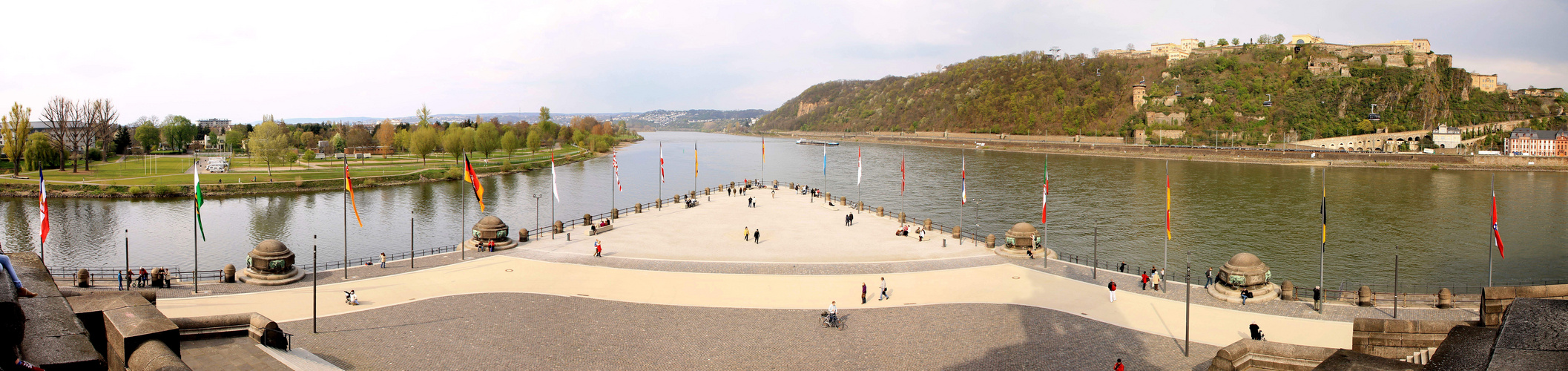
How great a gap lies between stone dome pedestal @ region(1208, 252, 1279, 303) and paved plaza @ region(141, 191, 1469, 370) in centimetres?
65

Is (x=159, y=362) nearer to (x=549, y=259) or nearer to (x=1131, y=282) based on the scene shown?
(x=549, y=259)

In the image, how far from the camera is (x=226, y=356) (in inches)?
569

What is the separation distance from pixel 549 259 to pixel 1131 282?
2167cm

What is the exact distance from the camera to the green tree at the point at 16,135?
231 feet

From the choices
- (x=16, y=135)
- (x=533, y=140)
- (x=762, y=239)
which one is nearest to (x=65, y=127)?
(x=16, y=135)

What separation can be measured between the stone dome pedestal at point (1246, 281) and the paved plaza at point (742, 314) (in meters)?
0.65

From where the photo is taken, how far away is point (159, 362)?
394 inches

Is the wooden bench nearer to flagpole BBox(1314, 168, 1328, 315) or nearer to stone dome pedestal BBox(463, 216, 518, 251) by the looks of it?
stone dome pedestal BBox(463, 216, 518, 251)

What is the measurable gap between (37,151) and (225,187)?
21.3 meters

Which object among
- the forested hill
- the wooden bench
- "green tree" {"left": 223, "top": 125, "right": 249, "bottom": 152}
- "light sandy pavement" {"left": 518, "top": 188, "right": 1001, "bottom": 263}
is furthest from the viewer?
the forested hill

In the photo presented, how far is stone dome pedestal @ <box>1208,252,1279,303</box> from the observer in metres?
23.9

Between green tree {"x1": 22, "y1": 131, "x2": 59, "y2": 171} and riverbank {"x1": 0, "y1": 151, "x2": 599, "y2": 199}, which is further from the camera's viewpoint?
green tree {"x1": 22, "y1": 131, "x2": 59, "y2": 171}

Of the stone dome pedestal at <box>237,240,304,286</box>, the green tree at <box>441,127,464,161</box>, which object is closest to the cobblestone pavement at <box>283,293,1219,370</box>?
the stone dome pedestal at <box>237,240,304,286</box>

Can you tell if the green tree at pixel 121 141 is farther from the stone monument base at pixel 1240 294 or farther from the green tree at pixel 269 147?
the stone monument base at pixel 1240 294
